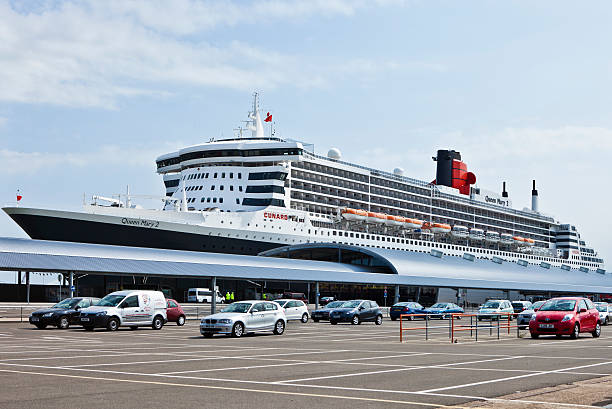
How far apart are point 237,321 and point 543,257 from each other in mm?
101827

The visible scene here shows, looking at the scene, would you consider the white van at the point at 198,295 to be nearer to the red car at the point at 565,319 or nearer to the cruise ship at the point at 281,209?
the cruise ship at the point at 281,209

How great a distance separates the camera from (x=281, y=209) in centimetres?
6938

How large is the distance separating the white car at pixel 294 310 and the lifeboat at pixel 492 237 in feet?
230

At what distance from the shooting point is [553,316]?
24.4 metres

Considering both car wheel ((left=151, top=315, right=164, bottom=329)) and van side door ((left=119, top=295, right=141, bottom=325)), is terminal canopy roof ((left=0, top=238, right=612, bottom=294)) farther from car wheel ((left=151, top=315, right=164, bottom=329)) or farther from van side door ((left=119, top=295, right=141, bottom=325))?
van side door ((left=119, top=295, right=141, bottom=325))

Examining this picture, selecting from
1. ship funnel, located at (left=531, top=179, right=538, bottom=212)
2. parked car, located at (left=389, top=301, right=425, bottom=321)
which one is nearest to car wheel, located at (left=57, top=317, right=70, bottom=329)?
parked car, located at (left=389, top=301, right=425, bottom=321)

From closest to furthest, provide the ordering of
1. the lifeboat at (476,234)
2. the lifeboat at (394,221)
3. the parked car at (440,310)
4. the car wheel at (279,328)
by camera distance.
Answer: the car wheel at (279,328)
the parked car at (440,310)
the lifeboat at (394,221)
the lifeboat at (476,234)

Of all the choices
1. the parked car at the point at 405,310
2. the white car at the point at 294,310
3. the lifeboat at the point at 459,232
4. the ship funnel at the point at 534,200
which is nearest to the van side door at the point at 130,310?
the white car at the point at 294,310

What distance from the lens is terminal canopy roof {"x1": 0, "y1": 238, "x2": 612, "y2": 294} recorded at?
40500 millimetres

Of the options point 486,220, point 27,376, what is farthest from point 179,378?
point 486,220

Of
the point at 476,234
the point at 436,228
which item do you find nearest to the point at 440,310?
the point at 436,228

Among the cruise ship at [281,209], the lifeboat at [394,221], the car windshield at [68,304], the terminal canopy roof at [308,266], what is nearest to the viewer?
the car windshield at [68,304]

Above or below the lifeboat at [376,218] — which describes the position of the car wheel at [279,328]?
below

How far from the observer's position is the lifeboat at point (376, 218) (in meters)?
79.1
